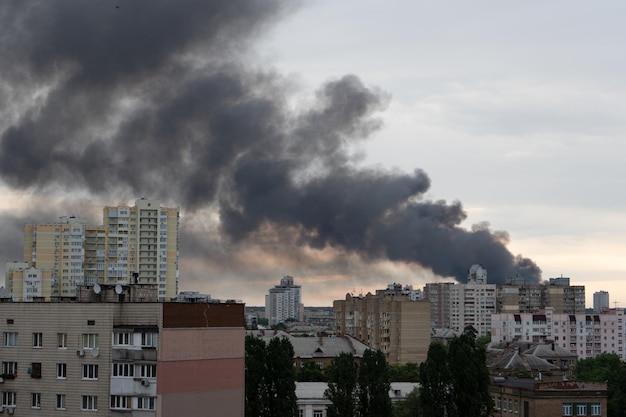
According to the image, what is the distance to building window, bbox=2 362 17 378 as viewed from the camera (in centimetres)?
4553

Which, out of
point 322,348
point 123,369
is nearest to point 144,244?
point 322,348

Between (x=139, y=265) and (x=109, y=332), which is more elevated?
(x=139, y=265)

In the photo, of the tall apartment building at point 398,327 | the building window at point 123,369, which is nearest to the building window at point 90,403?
the building window at point 123,369

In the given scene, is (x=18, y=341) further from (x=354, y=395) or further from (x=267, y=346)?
(x=354, y=395)

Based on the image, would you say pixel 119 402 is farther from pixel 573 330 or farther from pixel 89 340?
pixel 573 330

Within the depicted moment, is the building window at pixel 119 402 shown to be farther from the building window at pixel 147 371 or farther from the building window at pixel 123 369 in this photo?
the building window at pixel 147 371

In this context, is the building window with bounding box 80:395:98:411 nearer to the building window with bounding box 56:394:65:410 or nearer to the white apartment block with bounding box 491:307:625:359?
the building window with bounding box 56:394:65:410

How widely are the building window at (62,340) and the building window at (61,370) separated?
797 millimetres

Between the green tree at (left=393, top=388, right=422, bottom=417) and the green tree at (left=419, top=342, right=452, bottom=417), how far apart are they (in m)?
15.6

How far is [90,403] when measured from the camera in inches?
1719

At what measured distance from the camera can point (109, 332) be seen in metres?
44.0

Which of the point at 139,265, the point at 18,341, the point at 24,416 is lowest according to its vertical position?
the point at 24,416

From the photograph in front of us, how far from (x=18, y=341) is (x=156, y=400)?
7756 millimetres

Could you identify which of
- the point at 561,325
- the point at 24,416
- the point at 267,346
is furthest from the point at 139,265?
the point at 24,416
